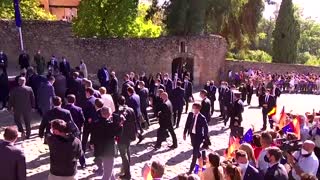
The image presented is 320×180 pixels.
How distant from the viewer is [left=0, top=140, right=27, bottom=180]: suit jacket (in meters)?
7.16

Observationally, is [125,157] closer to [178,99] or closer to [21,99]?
[21,99]

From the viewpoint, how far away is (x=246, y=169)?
7.11m

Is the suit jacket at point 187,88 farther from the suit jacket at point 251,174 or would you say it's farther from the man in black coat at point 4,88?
the suit jacket at point 251,174

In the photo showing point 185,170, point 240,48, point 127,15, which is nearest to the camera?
point 185,170

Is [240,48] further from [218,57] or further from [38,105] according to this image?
[38,105]

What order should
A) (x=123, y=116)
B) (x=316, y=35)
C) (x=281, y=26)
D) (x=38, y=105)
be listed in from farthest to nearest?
(x=316, y=35) → (x=281, y=26) → (x=38, y=105) → (x=123, y=116)

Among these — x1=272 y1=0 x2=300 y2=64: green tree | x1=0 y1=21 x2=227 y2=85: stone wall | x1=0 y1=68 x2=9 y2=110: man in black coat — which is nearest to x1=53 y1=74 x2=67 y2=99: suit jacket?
x1=0 y1=68 x2=9 y2=110: man in black coat

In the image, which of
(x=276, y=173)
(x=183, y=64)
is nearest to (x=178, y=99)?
(x=276, y=173)

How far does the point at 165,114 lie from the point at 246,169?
5.84 m

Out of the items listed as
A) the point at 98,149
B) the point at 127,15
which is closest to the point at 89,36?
the point at 127,15

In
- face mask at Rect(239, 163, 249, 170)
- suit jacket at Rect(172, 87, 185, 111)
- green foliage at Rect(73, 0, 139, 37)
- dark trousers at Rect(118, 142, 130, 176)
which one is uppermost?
green foliage at Rect(73, 0, 139, 37)

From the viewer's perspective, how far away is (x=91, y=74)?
1088 inches

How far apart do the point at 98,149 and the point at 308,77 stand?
2690 cm

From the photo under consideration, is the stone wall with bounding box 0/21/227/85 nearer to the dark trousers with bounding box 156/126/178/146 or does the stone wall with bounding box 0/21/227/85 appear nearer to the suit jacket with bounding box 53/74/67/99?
the suit jacket with bounding box 53/74/67/99
